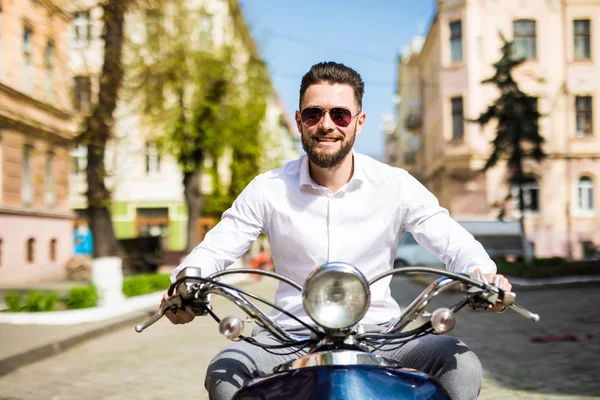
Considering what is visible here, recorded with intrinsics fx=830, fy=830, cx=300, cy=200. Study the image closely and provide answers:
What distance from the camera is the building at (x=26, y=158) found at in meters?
22.1

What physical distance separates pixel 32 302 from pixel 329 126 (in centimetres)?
1024

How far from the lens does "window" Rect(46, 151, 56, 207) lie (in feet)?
85.8

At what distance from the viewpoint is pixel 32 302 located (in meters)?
12.3

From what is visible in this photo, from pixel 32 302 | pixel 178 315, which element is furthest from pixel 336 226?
pixel 32 302

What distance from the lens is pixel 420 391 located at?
215 centimetres

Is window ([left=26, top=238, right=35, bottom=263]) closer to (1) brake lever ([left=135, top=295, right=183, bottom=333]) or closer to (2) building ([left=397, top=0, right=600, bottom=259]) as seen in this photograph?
(2) building ([left=397, top=0, right=600, bottom=259])

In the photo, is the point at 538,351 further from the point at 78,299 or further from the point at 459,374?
the point at 78,299

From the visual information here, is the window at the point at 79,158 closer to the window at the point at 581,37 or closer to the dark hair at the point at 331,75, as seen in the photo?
the dark hair at the point at 331,75

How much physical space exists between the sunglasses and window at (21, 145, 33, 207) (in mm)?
22190

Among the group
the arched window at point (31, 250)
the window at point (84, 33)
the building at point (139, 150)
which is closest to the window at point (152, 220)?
the building at point (139, 150)

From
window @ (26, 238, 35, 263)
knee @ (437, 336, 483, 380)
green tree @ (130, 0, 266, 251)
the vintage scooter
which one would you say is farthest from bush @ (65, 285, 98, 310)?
window @ (26, 238, 35, 263)

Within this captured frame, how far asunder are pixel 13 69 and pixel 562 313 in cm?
1616

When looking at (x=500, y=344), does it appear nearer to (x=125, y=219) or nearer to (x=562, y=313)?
(x=562, y=313)

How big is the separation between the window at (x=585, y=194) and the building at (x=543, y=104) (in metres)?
0.04
